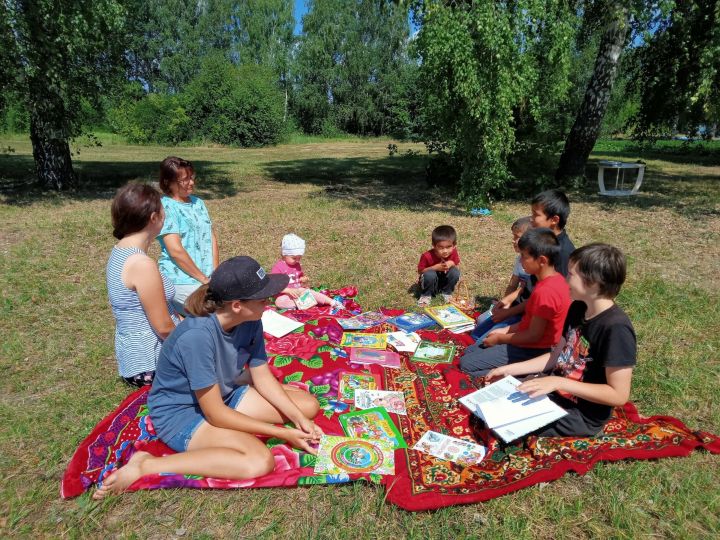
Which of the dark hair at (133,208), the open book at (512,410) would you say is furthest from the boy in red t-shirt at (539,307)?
the dark hair at (133,208)

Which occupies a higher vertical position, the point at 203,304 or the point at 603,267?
the point at 603,267

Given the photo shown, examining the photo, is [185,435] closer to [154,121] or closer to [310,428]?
[310,428]

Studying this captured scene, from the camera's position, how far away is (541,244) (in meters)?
3.62

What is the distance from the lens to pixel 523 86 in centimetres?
865

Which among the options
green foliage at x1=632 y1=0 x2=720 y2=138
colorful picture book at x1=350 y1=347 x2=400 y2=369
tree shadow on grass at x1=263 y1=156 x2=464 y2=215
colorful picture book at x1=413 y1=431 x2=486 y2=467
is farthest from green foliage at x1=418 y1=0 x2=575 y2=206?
colorful picture book at x1=413 y1=431 x2=486 y2=467

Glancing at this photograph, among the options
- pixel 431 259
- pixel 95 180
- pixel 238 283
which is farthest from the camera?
pixel 95 180

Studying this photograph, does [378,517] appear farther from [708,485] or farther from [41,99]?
[41,99]

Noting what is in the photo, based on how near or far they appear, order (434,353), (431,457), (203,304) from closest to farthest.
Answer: (203,304), (431,457), (434,353)

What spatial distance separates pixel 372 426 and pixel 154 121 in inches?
1276

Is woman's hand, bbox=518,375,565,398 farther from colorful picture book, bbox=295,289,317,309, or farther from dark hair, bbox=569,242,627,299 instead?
colorful picture book, bbox=295,289,317,309

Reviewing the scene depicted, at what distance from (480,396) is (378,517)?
110 cm

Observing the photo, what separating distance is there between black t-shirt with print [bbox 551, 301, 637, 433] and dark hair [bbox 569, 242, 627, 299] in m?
0.16

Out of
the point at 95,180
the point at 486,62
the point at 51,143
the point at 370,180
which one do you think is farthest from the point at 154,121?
the point at 486,62

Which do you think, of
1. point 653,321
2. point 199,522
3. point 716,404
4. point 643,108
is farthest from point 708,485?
point 643,108
